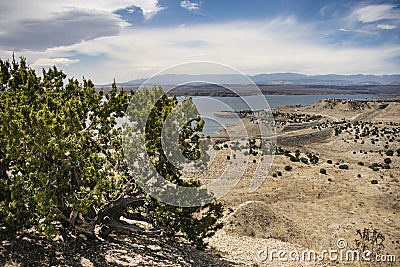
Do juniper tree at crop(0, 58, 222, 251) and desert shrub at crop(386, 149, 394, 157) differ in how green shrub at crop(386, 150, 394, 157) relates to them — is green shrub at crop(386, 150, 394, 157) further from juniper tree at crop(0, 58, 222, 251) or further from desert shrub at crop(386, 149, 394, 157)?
juniper tree at crop(0, 58, 222, 251)

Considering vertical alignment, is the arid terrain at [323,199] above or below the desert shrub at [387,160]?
below

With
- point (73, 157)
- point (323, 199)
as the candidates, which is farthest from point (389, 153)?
point (73, 157)

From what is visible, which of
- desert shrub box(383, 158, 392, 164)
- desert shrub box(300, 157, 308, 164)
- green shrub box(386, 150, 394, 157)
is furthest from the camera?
green shrub box(386, 150, 394, 157)

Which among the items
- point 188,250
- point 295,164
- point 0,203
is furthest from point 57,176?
point 295,164

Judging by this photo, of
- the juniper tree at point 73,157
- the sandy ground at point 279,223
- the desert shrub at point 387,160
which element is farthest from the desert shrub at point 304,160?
the juniper tree at point 73,157

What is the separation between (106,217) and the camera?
1931 cm

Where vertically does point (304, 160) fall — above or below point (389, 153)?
below

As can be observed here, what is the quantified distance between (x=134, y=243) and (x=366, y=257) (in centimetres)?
1573

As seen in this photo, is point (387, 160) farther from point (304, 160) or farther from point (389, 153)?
point (304, 160)

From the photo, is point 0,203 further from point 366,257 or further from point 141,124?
point 366,257

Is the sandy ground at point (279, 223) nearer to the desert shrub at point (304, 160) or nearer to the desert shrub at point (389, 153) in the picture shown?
the desert shrub at point (389, 153)

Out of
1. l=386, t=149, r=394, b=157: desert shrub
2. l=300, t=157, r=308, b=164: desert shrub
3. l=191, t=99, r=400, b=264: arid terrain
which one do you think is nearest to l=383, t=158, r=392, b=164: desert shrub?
l=191, t=99, r=400, b=264: arid terrain

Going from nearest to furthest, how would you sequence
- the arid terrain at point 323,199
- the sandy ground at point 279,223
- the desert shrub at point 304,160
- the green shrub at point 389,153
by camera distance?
1. the sandy ground at point 279,223
2. the arid terrain at point 323,199
3. the desert shrub at point 304,160
4. the green shrub at point 389,153

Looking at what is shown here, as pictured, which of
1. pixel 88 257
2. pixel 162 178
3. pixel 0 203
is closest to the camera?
pixel 0 203
